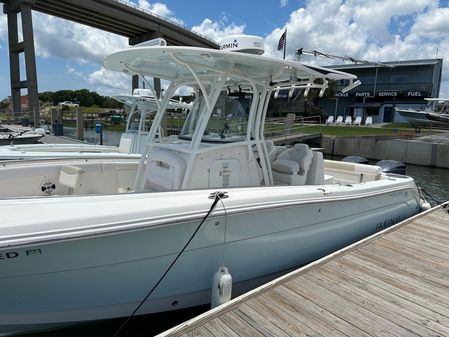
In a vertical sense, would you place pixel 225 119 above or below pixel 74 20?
below

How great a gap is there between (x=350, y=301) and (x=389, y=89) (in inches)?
2143

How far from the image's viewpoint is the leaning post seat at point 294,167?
15.7 ft

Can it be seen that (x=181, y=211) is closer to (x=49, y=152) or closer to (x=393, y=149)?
(x=49, y=152)

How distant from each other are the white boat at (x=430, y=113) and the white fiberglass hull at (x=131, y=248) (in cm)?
3300

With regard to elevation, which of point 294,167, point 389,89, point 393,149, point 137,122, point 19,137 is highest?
point 389,89

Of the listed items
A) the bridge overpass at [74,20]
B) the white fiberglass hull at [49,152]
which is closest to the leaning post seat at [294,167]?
the white fiberglass hull at [49,152]

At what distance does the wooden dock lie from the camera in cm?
277

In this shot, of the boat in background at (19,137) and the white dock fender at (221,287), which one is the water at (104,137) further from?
the white dock fender at (221,287)

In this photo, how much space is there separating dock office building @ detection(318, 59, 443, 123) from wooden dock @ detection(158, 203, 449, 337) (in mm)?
45733

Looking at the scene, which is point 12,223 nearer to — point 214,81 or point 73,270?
point 73,270

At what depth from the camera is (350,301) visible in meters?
3.20

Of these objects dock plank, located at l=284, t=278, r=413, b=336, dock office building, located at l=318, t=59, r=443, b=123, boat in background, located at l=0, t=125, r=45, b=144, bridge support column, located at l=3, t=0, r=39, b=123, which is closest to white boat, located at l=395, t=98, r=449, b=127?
dock office building, located at l=318, t=59, r=443, b=123

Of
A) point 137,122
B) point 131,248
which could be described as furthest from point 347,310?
point 137,122

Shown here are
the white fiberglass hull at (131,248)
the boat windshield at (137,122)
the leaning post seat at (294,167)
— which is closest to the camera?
the white fiberglass hull at (131,248)
